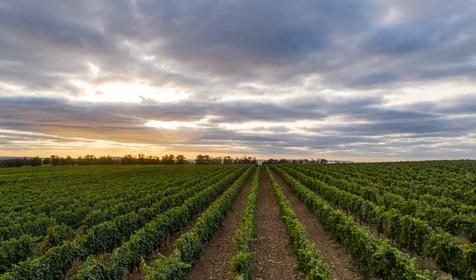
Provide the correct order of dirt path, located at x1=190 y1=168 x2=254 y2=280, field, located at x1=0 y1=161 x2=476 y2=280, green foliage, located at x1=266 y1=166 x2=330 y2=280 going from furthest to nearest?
dirt path, located at x1=190 y1=168 x2=254 y2=280
field, located at x1=0 y1=161 x2=476 y2=280
green foliage, located at x1=266 y1=166 x2=330 y2=280

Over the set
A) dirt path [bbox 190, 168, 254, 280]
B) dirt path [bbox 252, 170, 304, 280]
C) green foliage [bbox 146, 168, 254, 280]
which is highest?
green foliage [bbox 146, 168, 254, 280]

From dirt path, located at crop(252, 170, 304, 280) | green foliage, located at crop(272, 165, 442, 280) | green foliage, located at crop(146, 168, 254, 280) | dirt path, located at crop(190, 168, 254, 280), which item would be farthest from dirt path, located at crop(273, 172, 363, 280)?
green foliage, located at crop(146, 168, 254, 280)

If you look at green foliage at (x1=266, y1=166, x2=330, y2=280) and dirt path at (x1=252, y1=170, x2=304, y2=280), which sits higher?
green foliage at (x1=266, y1=166, x2=330, y2=280)

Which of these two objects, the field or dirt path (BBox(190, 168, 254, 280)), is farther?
dirt path (BBox(190, 168, 254, 280))

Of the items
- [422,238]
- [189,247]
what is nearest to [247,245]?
[189,247]

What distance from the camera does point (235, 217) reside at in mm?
19906

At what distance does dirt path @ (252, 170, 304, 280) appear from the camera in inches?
411

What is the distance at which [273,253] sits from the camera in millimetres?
12500

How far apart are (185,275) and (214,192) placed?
18.3 metres

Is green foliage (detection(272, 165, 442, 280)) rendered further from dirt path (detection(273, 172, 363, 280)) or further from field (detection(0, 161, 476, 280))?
dirt path (detection(273, 172, 363, 280))

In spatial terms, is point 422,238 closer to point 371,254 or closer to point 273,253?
point 371,254

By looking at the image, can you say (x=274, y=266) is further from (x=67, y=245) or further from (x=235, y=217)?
(x=235, y=217)

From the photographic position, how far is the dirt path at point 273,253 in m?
10.4

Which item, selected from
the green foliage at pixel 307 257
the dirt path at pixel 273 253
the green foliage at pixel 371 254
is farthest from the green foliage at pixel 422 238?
the dirt path at pixel 273 253
